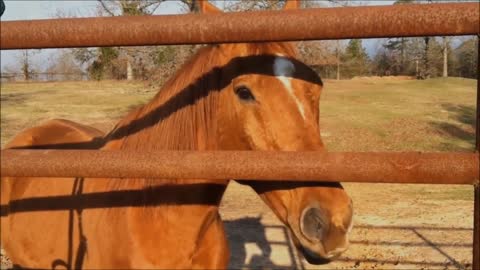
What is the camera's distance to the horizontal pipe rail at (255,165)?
1.23 meters

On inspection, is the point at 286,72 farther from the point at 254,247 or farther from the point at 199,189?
the point at 254,247

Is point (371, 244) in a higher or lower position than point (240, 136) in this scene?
lower

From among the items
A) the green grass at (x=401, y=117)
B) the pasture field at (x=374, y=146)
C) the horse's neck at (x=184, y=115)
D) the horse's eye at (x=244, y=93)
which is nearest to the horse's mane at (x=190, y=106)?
the horse's neck at (x=184, y=115)

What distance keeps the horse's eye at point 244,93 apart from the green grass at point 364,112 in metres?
9.10

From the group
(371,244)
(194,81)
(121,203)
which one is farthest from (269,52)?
(371,244)

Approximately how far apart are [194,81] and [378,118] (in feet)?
64.8

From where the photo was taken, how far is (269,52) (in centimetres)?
190

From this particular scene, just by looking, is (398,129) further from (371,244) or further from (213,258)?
(213,258)

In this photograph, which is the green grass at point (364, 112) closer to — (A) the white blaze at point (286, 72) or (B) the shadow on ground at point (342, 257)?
(B) the shadow on ground at point (342, 257)

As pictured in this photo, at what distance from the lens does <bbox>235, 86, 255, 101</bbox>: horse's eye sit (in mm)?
1893

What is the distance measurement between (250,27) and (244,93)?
678 mm

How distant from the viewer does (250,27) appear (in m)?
1.25

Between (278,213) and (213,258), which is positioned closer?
(278,213)

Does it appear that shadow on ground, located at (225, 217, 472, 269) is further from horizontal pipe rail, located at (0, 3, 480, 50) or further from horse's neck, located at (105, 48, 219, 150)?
horizontal pipe rail, located at (0, 3, 480, 50)
